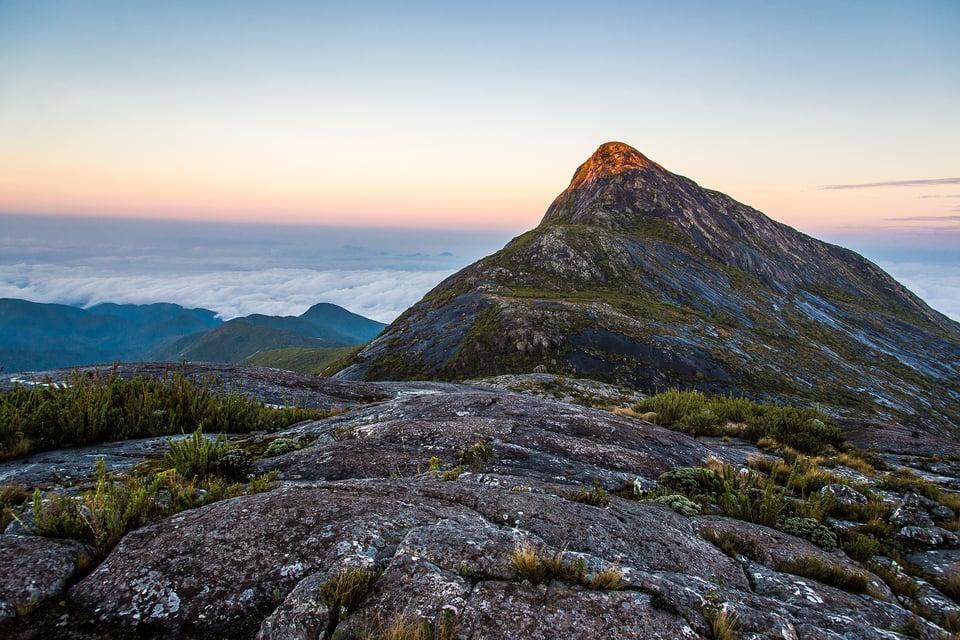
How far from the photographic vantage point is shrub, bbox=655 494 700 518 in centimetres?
839

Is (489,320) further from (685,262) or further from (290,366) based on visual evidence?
(290,366)

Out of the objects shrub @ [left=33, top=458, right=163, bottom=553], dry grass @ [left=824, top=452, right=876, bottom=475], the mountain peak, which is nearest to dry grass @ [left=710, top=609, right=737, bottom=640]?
shrub @ [left=33, top=458, right=163, bottom=553]

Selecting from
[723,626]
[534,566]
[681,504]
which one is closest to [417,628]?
[534,566]

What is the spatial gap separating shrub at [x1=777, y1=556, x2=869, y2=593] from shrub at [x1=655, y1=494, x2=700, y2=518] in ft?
5.46

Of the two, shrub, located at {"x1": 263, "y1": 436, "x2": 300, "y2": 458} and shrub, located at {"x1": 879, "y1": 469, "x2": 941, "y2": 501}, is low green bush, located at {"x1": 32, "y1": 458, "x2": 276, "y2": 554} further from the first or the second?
shrub, located at {"x1": 879, "y1": 469, "x2": 941, "y2": 501}

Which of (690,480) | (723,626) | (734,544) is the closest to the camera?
(723,626)

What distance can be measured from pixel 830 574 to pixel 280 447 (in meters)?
10.5

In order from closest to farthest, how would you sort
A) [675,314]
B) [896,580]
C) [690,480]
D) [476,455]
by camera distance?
[896,580] < [476,455] < [690,480] < [675,314]

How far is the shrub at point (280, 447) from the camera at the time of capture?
31.5 ft

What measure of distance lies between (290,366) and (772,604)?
179756mm

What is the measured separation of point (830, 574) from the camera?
669 cm

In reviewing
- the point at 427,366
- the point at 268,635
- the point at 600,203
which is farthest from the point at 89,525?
the point at 600,203

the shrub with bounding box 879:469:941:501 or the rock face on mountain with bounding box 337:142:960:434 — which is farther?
the rock face on mountain with bounding box 337:142:960:434

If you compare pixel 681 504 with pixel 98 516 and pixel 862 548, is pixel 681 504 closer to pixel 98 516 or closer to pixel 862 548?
pixel 862 548
